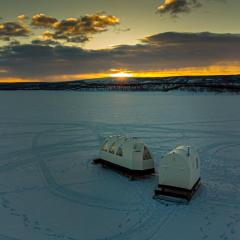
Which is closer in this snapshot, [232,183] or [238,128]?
[232,183]

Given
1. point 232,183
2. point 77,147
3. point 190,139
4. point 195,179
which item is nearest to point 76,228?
point 195,179

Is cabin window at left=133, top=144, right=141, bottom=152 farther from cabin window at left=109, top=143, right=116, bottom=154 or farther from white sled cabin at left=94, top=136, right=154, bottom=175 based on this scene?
cabin window at left=109, top=143, right=116, bottom=154

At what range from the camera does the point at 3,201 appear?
12.1 metres

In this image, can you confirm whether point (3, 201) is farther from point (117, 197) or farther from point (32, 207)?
point (117, 197)

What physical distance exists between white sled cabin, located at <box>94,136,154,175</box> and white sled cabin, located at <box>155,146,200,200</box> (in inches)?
77.0

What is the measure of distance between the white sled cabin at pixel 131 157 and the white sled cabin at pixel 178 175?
1955mm

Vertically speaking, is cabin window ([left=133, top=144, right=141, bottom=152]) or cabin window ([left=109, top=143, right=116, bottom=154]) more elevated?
cabin window ([left=133, top=144, right=141, bottom=152])

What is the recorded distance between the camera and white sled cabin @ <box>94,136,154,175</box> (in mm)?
14398

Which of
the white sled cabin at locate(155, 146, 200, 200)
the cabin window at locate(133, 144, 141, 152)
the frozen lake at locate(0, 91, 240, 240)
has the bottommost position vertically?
the frozen lake at locate(0, 91, 240, 240)

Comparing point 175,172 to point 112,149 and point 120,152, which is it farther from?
point 112,149

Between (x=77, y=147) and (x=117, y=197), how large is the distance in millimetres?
8996

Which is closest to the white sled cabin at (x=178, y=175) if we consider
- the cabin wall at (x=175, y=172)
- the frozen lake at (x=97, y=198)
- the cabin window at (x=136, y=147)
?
the cabin wall at (x=175, y=172)

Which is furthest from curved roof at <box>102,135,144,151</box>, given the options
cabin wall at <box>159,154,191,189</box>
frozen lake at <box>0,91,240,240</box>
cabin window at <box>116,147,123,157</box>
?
cabin wall at <box>159,154,191,189</box>

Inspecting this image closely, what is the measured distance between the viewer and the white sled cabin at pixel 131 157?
47.2 ft
